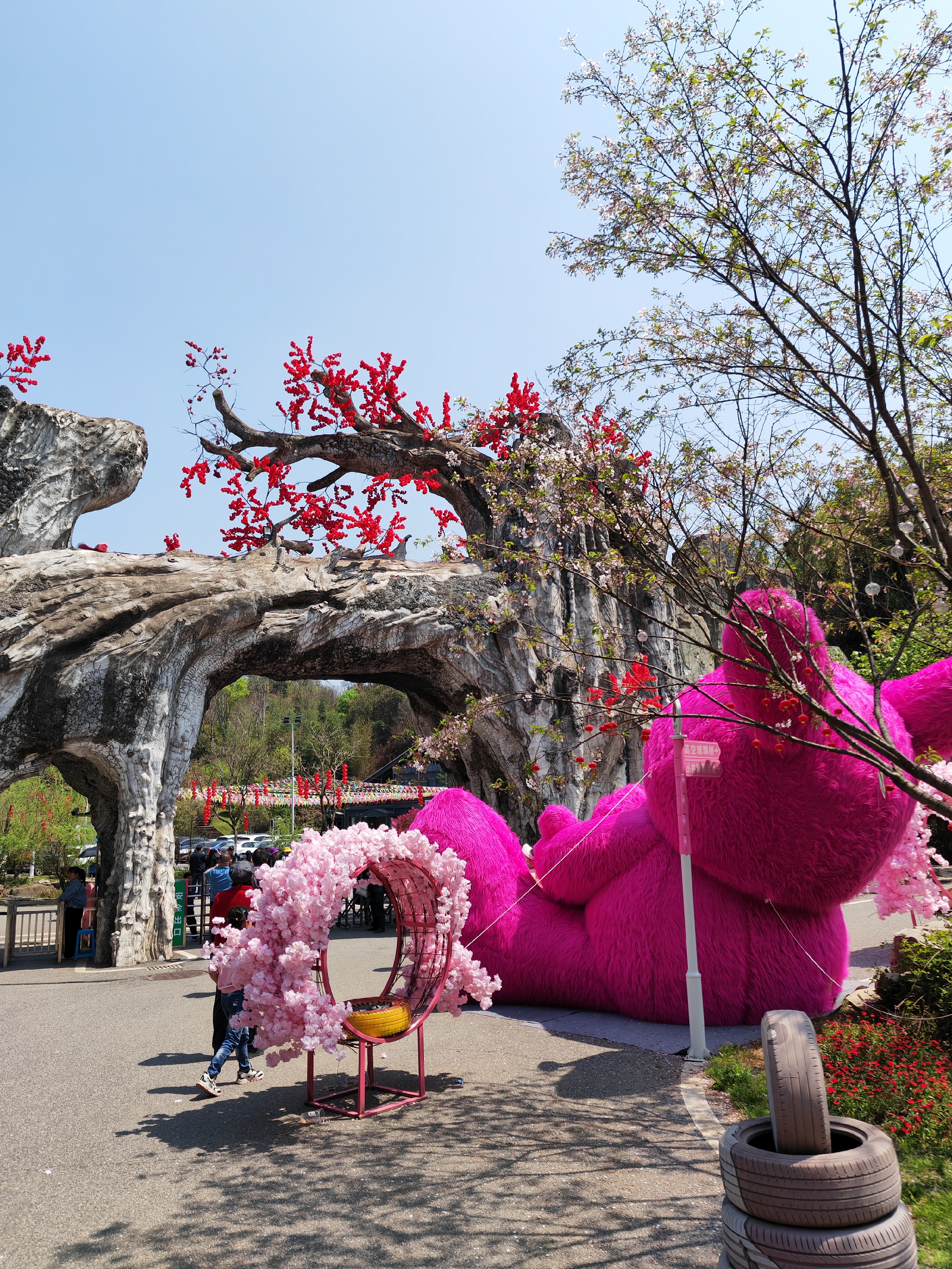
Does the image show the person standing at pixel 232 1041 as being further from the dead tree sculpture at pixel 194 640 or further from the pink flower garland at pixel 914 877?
the pink flower garland at pixel 914 877

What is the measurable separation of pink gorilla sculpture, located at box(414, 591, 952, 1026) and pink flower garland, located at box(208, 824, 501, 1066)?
2.73 metres

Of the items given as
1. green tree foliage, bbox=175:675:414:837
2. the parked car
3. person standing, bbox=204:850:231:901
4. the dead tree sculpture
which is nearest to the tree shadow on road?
person standing, bbox=204:850:231:901

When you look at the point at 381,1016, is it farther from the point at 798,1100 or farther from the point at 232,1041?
the point at 798,1100

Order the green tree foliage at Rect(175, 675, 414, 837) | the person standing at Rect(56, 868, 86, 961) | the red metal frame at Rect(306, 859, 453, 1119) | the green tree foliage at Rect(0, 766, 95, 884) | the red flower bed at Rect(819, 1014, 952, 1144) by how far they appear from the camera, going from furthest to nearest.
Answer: the green tree foliage at Rect(175, 675, 414, 837) → the green tree foliage at Rect(0, 766, 95, 884) → the person standing at Rect(56, 868, 86, 961) → the red metal frame at Rect(306, 859, 453, 1119) → the red flower bed at Rect(819, 1014, 952, 1144)

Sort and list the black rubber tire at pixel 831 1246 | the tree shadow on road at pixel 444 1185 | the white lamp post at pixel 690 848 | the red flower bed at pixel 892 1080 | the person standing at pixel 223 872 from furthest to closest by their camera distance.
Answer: the person standing at pixel 223 872 → the white lamp post at pixel 690 848 → the red flower bed at pixel 892 1080 → the tree shadow on road at pixel 444 1185 → the black rubber tire at pixel 831 1246

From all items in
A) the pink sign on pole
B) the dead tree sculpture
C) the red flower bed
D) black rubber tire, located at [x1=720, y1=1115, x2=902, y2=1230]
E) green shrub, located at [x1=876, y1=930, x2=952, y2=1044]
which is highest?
A: the dead tree sculpture

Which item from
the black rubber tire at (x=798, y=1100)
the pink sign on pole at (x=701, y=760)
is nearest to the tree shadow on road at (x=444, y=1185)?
the black rubber tire at (x=798, y=1100)

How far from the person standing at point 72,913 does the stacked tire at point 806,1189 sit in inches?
475

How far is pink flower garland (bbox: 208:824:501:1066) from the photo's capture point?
4.89 metres

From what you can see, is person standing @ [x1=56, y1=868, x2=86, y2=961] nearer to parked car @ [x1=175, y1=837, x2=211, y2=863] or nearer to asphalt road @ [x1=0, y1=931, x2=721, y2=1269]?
asphalt road @ [x1=0, y1=931, x2=721, y2=1269]

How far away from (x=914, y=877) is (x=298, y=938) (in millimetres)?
5813

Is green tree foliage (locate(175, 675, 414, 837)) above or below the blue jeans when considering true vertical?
above

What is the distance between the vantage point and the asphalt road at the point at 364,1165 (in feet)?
11.4

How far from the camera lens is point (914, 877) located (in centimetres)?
774
